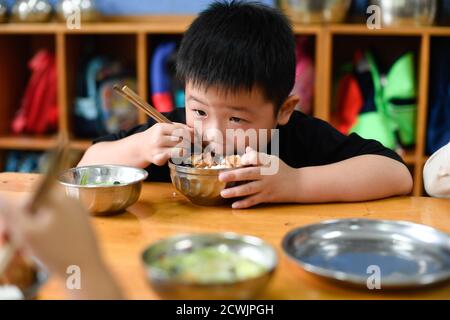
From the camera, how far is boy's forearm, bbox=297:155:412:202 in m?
1.15

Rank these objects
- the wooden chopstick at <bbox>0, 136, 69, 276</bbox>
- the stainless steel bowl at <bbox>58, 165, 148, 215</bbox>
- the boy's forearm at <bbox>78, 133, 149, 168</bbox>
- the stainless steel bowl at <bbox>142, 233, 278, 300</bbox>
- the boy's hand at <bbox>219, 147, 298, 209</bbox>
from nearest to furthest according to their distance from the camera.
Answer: the wooden chopstick at <bbox>0, 136, 69, 276</bbox> < the stainless steel bowl at <bbox>142, 233, 278, 300</bbox> < the stainless steel bowl at <bbox>58, 165, 148, 215</bbox> < the boy's hand at <bbox>219, 147, 298, 209</bbox> < the boy's forearm at <bbox>78, 133, 149, 168</bbox>

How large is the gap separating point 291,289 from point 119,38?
2.45 m

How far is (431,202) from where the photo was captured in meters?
1.15

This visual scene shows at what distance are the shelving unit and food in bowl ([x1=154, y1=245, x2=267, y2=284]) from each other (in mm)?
1586

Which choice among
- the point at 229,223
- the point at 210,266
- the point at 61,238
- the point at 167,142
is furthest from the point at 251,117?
the point at 61,238

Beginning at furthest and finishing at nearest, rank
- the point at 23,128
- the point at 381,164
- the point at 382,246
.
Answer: the point at 23,128 < the point at 381,164 < the point at 382,246

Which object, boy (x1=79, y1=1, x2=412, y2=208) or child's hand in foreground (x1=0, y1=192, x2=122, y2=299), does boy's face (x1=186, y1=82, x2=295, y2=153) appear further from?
child's hand in foreground (x1=0, y1=192, x2=122, y2=299)

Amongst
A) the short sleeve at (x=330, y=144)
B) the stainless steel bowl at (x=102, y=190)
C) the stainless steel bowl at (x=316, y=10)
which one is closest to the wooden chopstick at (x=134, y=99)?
the stainless steel bowl at (x=102, y=190)

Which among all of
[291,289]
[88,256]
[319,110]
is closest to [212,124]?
[291,289]

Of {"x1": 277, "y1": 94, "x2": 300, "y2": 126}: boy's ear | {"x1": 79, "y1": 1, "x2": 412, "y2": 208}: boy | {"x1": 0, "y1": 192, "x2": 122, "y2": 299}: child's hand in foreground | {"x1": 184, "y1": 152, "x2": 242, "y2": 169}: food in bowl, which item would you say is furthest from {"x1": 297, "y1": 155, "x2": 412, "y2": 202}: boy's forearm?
{"x1": 0, "y1": 192, "x2": 122, "y2": 299}: child's hand in foreground

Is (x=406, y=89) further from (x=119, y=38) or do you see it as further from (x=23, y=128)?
(x=23, y=128)

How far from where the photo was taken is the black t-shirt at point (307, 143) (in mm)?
1431

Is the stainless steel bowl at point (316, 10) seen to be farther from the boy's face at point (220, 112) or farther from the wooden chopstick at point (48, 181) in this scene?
the wooden chopstick at point (48, 181)

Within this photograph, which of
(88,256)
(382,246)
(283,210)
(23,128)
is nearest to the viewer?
(88,256)
